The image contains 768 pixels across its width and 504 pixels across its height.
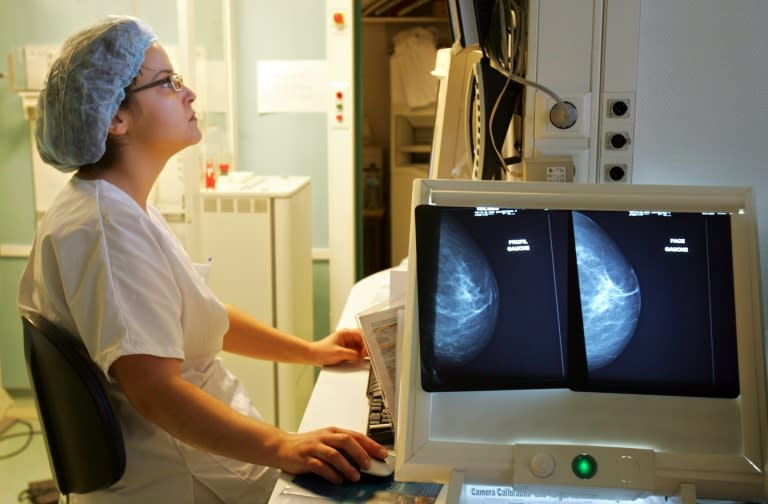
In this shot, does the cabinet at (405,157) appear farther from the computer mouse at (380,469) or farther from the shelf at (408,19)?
the computer mouse at (380,469)

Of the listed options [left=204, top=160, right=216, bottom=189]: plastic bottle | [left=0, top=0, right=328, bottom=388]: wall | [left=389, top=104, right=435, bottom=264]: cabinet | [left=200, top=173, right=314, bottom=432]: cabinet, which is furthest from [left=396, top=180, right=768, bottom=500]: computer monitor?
[left=389, top=104, right=435, bottom=264]: cabinet

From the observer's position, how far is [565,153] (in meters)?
1.31

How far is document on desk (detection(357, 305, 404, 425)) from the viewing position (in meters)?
1.29

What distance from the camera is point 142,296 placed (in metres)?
1.34

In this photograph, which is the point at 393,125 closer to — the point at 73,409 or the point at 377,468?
the point at 73,409

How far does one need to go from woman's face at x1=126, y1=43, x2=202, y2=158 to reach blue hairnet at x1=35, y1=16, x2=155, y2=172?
43mm

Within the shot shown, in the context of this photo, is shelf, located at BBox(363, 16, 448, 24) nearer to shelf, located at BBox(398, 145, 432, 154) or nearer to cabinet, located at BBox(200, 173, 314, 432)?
shelf, located at BBox(398, 145, 432, 154)

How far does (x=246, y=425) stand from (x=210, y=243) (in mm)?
1860

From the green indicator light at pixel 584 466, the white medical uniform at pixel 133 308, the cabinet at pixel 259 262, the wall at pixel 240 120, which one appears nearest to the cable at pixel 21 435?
the wall at pixel 240 120

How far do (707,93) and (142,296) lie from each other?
97 centimetres

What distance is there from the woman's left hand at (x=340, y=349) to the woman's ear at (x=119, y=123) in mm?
586

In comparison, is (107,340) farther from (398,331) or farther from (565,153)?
(565,153)

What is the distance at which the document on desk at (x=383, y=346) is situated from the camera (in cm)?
129

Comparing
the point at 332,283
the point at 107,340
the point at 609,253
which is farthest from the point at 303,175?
the point at 609,253
